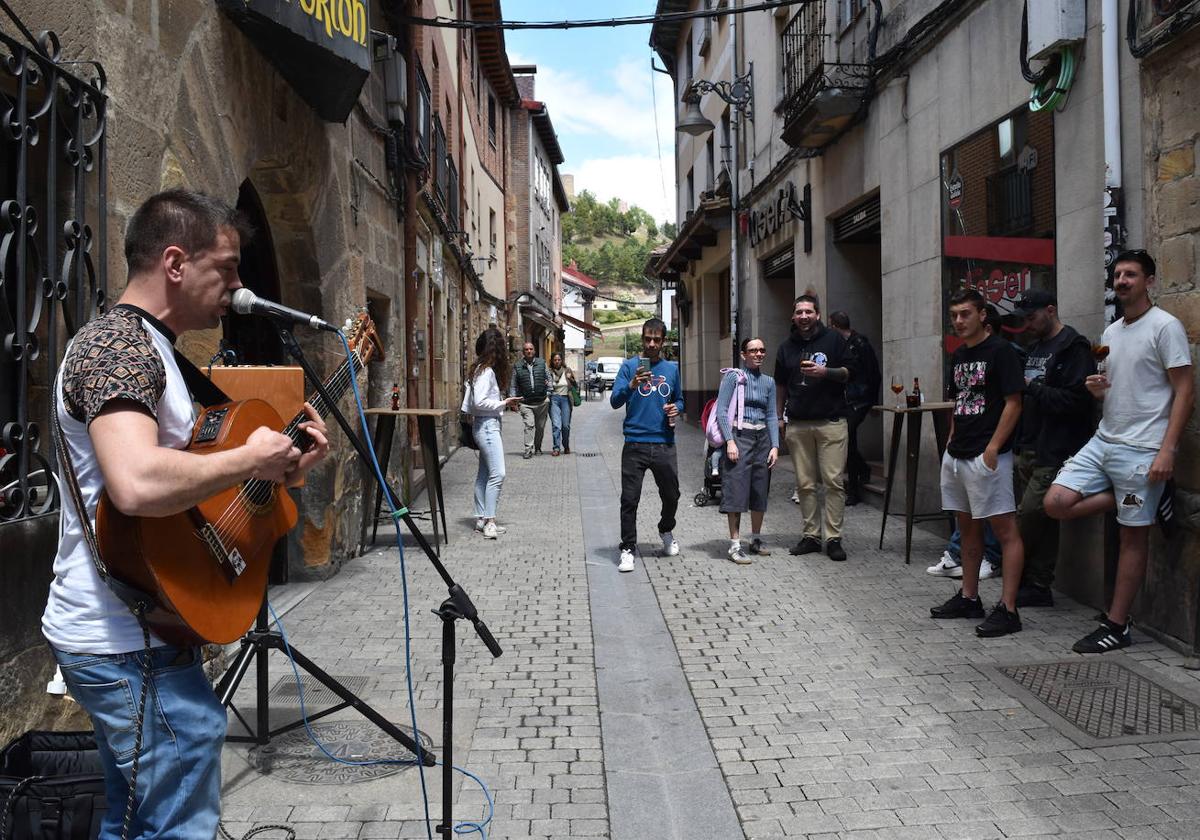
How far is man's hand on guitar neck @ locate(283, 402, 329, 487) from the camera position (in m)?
2.22

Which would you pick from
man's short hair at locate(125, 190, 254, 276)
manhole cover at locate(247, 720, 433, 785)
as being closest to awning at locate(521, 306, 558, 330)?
manhole cover at locate(247, 720, 433, 785)

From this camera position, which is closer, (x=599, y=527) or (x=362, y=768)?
(x=362, y=768)

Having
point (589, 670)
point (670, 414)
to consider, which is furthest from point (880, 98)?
point (589, 670)

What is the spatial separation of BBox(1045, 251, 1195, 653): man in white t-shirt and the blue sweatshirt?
2929mm

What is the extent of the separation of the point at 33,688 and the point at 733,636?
3391mm

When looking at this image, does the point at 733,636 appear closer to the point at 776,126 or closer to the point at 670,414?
A: the point at 670,414

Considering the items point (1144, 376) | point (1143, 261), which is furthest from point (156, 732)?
point (1143, 261)

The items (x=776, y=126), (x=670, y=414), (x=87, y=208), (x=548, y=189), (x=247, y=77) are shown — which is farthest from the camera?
(x=548, y=189)

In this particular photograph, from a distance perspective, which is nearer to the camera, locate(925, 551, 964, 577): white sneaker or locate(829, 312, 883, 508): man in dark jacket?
locate(925, 551, 964, 577): white sneaker

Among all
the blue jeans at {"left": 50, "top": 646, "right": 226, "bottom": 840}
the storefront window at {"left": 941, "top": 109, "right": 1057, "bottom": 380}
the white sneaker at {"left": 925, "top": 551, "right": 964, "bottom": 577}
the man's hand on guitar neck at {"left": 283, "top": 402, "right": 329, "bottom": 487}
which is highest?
the storefront window at {"left": 941, "top": 109, "right": 1057, "bottom": 380}

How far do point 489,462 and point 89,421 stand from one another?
6.66 meters

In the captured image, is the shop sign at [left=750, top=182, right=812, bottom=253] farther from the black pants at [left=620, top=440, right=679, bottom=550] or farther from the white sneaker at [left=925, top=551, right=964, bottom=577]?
the white sneaker at [left=925, top=551, right=964, bottom=577]

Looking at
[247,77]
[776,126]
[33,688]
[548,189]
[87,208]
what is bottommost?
[33,688]

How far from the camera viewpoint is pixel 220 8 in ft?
15.2
